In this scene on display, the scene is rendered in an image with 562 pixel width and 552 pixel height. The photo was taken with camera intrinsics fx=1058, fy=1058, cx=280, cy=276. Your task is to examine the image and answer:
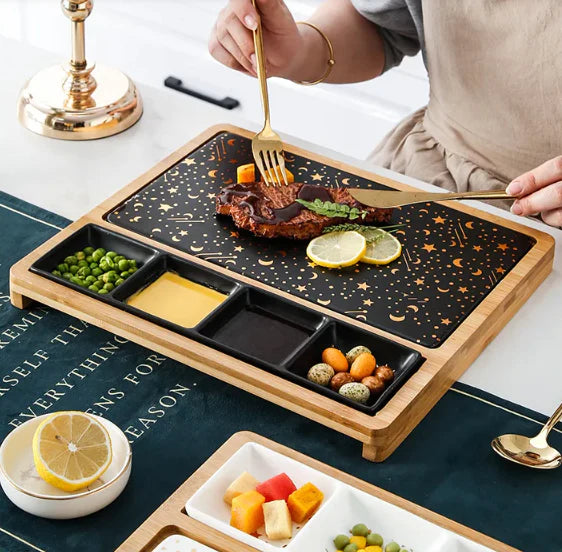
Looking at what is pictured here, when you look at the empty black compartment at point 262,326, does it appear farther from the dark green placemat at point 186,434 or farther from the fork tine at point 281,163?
the fork tine at point 281,163

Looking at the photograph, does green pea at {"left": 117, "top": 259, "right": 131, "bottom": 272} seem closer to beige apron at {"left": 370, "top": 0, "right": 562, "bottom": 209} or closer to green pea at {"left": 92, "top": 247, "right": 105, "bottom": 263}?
green pea at {"left": 92, "top": 247, "right": 105, "bottom": 263}

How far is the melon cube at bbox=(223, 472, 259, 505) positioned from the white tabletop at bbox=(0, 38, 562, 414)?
45 centimetres

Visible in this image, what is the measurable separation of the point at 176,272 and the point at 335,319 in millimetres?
296

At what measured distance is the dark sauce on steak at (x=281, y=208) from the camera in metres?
1.82

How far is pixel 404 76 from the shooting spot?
3646mm

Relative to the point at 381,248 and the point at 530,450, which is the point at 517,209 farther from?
the point at 530,450

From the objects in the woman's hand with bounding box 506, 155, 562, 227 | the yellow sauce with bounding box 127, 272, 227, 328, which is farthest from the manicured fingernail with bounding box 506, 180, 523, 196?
the yellow sauce with bounding box 127, 272, 227, 328

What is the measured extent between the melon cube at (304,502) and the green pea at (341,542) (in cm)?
5

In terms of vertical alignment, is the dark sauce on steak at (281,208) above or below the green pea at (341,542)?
above

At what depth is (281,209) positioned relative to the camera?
73.0 inches

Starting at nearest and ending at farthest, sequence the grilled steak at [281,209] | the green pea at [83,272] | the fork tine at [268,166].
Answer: the green pea at [83,272] < the grilled steak at [281,209] < the fork tine at [268,166]

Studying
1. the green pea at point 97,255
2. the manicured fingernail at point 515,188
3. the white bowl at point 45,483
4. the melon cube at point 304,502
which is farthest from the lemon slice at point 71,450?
the manicured fingernail at point 515,188

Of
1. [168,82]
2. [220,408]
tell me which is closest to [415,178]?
[220,408]

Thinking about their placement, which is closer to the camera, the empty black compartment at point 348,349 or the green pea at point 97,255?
the empty black compartment at point 348,349
